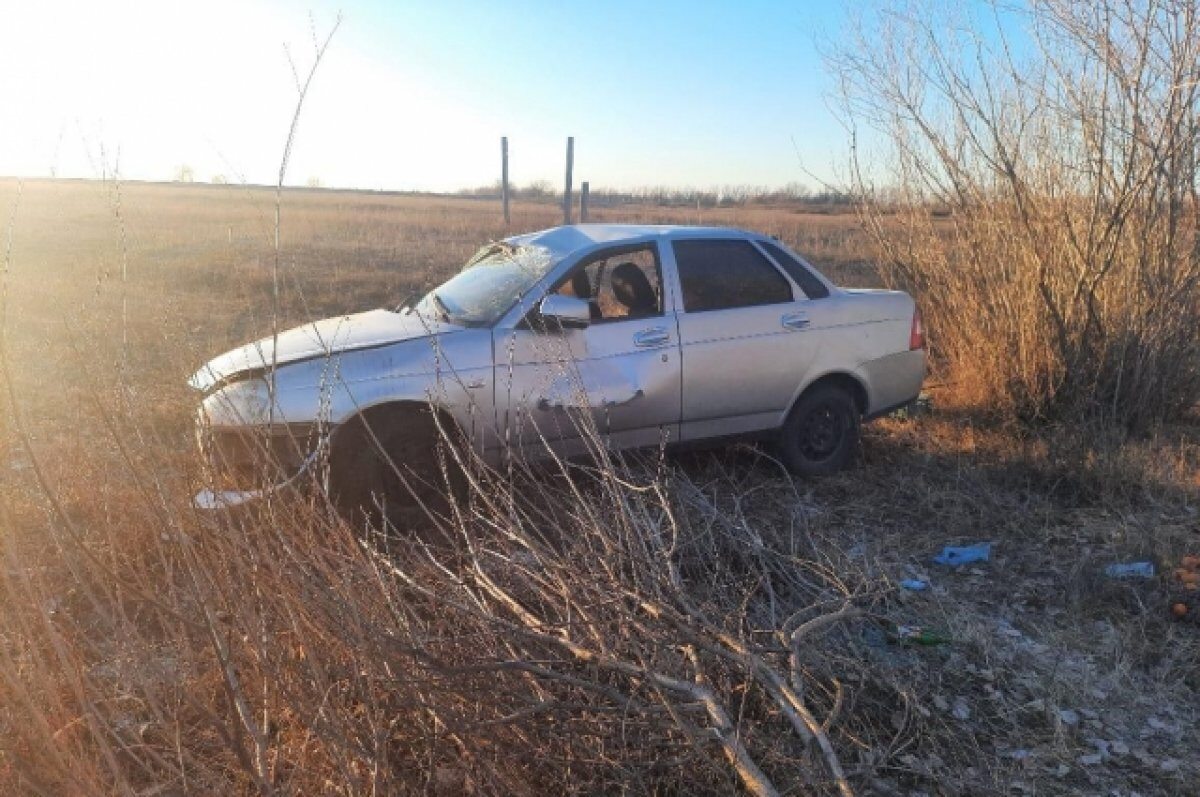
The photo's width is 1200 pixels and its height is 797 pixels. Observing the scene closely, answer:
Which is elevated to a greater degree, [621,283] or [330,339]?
[621,283]

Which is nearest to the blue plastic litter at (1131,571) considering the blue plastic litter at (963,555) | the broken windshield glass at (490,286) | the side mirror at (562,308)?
the blue plastic litter at (963,555)

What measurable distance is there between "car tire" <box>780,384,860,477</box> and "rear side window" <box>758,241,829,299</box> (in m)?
0.60

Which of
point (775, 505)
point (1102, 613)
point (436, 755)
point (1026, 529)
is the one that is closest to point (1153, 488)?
point (1026, 529)

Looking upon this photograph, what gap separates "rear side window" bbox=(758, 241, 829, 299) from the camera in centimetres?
566

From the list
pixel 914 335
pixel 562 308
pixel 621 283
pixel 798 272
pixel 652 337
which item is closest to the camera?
pixel 562 308

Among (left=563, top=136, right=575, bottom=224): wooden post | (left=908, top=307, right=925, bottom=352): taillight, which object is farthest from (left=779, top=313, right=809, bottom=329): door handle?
(left=563, top=136, right=575, bottom=224): wooden post

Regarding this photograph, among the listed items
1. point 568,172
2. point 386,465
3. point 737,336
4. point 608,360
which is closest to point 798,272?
point 737,336

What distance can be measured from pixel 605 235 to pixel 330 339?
171 centimetres

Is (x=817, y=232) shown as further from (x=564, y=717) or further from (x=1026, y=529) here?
(x=564, y=717)

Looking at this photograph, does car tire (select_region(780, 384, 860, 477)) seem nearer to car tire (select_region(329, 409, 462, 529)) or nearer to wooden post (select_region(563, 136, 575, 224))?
car tire (select_region(329, 409, 462, 529))

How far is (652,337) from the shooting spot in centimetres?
505

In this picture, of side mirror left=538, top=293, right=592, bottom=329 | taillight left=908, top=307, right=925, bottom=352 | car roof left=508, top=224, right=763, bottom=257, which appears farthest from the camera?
taillight left=908, top=307, right=925, bottom=352

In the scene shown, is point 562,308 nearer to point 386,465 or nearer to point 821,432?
point 386,465

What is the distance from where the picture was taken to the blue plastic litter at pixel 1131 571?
440cm
